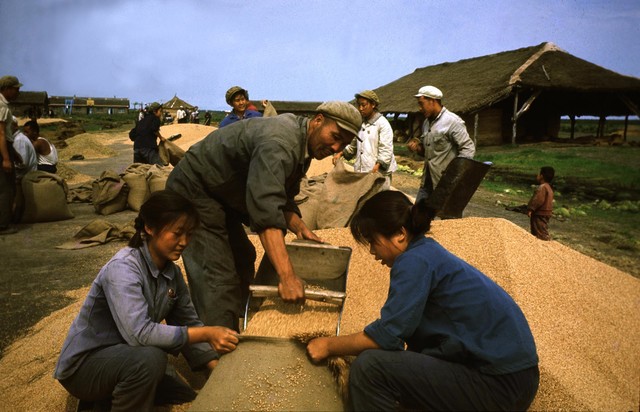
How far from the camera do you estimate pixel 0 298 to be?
3.42 meters

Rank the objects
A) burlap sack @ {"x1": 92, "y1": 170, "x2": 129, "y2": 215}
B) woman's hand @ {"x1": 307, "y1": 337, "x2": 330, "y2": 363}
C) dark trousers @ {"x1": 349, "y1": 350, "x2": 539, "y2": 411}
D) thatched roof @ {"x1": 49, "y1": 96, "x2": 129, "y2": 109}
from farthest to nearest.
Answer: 1. thatched roof @ {"x1": 49, "y1": 96, "x2": 129, "y2": 109}
2. burlap sack @ {"x1": 92, "y1": 170, "x2": 129, "y2": 215}
3. woman's hand @ {"x1": 307, "y1": 337, "x2": 330, "y2": 363}
4. dark trousers @ {"x1": 349, "y1": 350, "x2": 539, "y2": 411}

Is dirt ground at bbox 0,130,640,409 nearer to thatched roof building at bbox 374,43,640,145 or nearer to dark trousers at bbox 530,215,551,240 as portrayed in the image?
dark trousers at bbox 530,215,551,240

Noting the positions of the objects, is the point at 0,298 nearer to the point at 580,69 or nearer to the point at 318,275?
the point at 318,275

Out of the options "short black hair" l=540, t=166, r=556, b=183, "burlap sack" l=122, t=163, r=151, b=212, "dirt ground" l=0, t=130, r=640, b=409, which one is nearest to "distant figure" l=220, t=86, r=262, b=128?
"burlap sack" l=122, t=163, r=151, b=212

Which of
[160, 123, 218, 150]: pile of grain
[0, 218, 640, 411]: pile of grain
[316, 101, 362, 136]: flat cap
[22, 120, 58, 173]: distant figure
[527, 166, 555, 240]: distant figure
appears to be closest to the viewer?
[316, 101, 362, 136]: flat cap

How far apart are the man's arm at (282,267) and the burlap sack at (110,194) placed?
5195mm

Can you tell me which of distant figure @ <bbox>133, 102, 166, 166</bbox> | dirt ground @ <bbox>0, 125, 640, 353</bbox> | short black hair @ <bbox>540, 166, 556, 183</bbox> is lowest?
dirt ground @ <bbox>0, 125, 640, 353</bbox>

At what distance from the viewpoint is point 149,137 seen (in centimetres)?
761

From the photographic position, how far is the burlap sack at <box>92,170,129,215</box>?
638cm

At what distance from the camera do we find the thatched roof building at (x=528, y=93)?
597 inches

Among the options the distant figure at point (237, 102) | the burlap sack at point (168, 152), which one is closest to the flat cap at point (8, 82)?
the distant figure at point (237, 102)

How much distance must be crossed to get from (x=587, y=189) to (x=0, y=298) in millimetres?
9740

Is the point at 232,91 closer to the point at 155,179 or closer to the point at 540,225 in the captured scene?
the point at 155,179

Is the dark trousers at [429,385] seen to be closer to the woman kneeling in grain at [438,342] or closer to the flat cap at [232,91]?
the woman kneeling in grain at [438,342]
